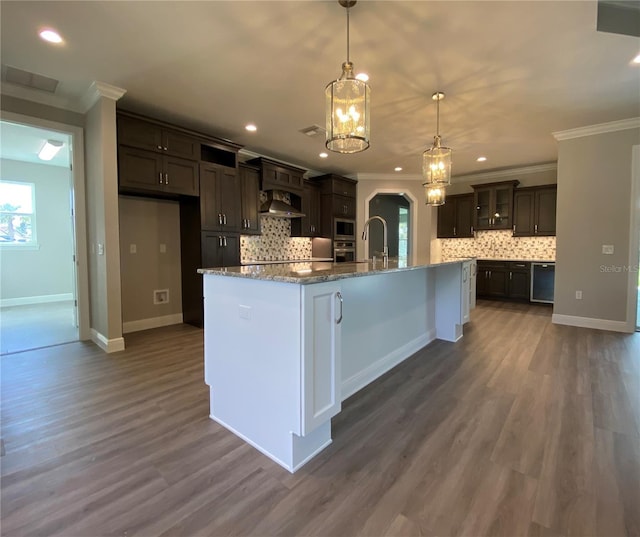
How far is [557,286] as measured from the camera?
468cm

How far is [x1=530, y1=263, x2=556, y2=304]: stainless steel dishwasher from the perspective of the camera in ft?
19.4

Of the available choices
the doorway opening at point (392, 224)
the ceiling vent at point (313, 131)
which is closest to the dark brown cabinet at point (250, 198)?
the ceiling vent at point (313, 131)

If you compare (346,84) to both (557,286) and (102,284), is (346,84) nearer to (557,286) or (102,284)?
(102,284)

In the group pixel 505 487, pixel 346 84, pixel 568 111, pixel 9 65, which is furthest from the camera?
pixel 568 111

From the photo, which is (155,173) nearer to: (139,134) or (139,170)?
(139,170)

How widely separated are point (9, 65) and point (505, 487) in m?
4.74

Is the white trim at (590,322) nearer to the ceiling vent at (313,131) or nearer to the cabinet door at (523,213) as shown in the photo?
the cabinet door at (523,213)

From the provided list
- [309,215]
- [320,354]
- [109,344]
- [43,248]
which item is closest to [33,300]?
[43,248]

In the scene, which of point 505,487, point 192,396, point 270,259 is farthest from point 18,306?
point 505,487

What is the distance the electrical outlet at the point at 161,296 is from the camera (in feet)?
14.6

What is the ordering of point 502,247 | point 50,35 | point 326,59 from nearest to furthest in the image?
point 50,35, point 326,59, point 502,247

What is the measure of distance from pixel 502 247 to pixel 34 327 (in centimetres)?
847

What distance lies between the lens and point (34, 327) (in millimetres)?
4262

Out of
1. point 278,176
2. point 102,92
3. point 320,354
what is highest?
point 102,92
